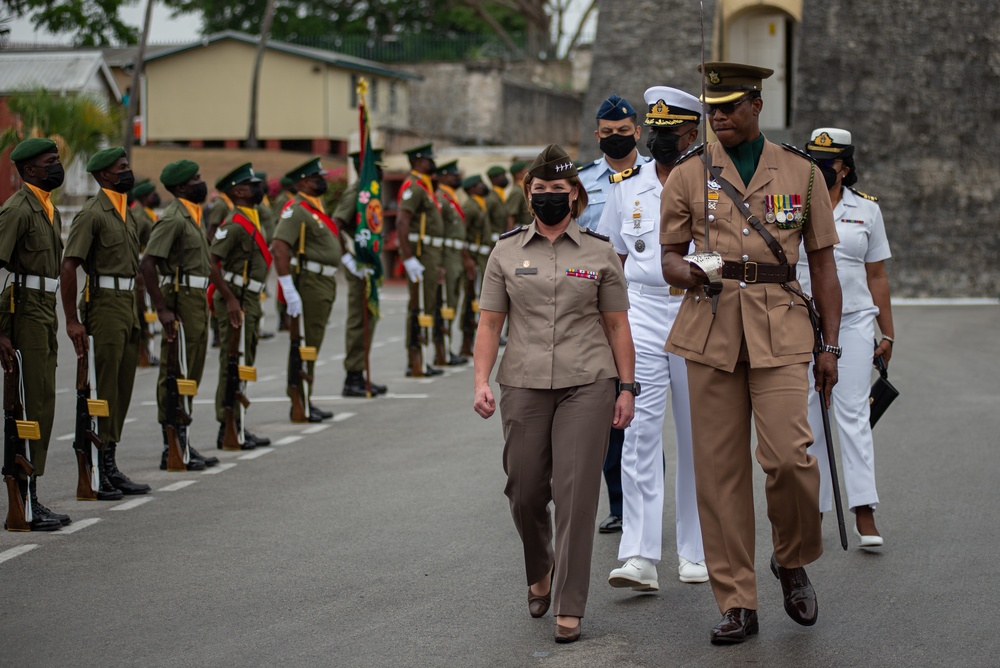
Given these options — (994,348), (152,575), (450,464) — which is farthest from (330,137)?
(152,575)

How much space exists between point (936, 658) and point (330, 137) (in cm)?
4383

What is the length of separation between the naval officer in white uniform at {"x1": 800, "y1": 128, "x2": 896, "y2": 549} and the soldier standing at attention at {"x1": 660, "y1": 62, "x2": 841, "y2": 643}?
5.34 feet

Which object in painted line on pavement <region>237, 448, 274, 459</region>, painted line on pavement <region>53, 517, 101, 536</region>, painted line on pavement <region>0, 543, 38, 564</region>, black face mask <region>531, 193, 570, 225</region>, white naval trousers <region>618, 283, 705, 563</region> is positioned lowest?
painted line on pavement <region>237, 448, 274, 459</region>

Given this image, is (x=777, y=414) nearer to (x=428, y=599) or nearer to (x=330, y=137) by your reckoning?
(x=428, y=599)

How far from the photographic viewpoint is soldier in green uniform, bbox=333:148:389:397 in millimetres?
15195

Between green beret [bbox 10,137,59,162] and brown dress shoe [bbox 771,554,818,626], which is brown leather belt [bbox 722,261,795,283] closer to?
brown dress shoe [bbox 771,554,818,626]

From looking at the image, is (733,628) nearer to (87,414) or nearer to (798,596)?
(798,596)

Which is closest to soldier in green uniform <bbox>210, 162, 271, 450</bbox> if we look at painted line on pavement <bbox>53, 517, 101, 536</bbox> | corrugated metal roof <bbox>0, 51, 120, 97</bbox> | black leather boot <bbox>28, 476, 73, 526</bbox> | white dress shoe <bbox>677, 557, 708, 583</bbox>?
painted line on pavement <bbox>53, 517, 101, 536</bbox>

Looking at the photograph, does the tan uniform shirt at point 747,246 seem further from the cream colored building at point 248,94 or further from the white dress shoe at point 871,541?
the cream colored building at point 248,94

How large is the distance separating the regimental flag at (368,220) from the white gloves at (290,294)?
5.98 feet

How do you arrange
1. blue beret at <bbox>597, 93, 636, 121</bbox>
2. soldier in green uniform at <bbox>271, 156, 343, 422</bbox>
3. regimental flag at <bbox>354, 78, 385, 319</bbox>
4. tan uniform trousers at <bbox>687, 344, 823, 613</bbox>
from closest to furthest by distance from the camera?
1. tan uniform trousers at <bbox>687, 344, 823, 613</bbox>
2. blue beret at <bbox>597, 93, 636, 121</bbox>
3. soldier in green uniform at <bbox>271, 156, 343, 422</bbox>
4. regimental flag at <bbox>354, 78, 385, 319</bbox>

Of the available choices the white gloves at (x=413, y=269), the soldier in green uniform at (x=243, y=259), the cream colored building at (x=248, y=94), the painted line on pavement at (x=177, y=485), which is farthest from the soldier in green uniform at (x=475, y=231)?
the cream colored building at (x=248, y=94)

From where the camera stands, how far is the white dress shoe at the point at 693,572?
7.34 meters

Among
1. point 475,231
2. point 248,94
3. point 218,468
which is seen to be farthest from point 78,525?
point 248,94
